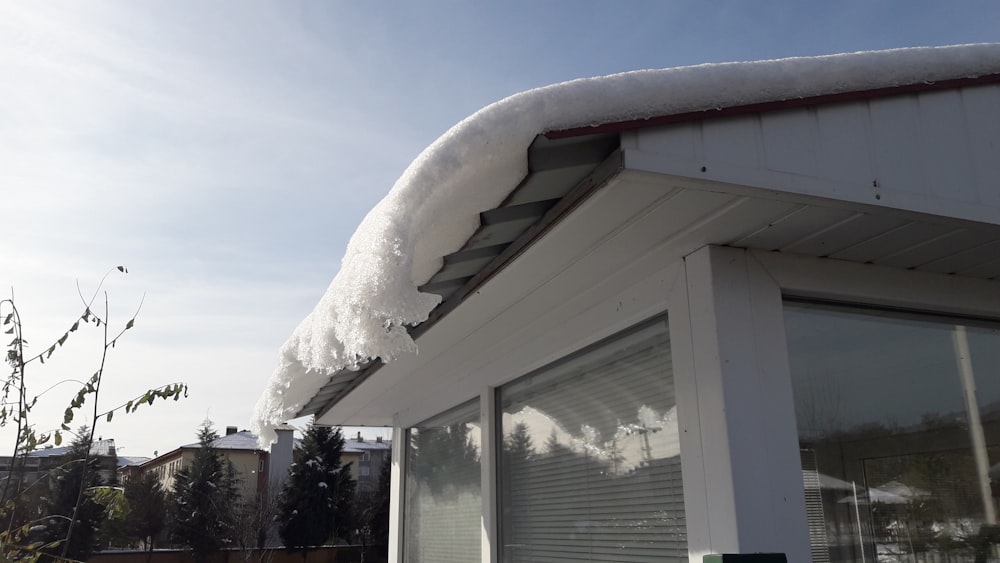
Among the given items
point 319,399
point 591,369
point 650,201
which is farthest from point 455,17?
point 319,399

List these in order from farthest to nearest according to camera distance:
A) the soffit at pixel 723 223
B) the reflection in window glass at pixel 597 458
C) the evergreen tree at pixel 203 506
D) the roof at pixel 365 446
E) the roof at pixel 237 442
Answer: the roof at pixel 365 446, the roof at pixel 237 442, the evergreen tree at pixel 203 506, the reflection in window glass at pixel 597 458, the soffit at pixel 723 223

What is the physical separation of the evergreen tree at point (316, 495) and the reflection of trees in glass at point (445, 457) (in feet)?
69.5

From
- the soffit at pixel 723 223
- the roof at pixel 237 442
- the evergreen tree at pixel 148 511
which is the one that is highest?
the roof at pixel 237 442

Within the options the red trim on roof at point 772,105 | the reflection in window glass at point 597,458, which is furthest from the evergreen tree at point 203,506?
the red trim on roof at point 772,105

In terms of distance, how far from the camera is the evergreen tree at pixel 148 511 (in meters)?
23.2

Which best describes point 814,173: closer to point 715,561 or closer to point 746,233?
point 746,233

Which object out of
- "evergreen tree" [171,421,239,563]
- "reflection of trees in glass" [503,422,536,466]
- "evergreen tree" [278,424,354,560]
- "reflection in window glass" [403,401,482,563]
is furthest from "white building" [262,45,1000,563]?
"evergreen tree" [278,424,354,560]

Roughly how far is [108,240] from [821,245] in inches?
110

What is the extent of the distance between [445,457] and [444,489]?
0.23 metres

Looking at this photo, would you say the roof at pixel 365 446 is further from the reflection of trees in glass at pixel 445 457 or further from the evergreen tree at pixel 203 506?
the reflection of trees in glass at pixel 445 457

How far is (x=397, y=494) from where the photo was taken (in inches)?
243

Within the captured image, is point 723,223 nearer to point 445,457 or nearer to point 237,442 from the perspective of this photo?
point 445,457

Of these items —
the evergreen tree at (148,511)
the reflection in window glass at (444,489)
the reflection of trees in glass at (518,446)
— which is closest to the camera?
the reflection of trees in glass at (518,446)

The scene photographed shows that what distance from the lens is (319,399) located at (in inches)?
218
